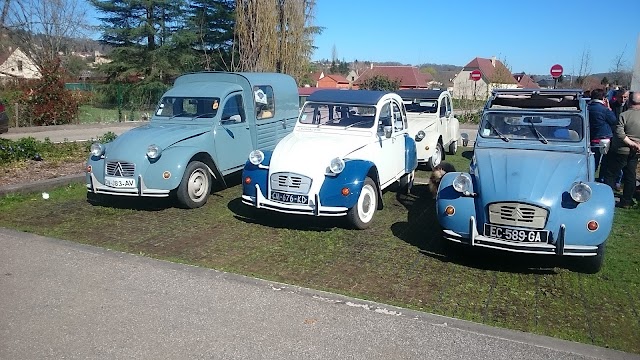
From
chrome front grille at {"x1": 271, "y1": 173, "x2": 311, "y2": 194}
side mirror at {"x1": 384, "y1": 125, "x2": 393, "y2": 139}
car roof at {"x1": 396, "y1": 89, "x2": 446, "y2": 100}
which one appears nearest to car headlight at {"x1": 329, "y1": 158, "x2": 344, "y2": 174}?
chrome front grille at {"x1": 271, "y1": 173, "x2": 311, "y2": 194}

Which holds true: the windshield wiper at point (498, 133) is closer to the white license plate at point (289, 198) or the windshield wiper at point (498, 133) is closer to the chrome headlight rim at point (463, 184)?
the chrome headlight rim at point (463, 184)

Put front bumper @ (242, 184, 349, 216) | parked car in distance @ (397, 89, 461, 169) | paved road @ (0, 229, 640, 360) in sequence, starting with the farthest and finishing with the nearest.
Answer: parked car in distance @ (397, 89, 461, 169), front bumper @ (242, 184, 349, 216), paved road @ (0, 229, 640, 360)

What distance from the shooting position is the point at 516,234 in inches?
207

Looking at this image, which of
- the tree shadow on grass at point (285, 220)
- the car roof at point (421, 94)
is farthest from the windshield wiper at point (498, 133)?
the car roof at point (421, 94)

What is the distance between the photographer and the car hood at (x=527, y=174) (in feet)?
17.6

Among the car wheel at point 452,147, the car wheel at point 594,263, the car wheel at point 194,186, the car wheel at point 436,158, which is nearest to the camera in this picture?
the car wheel at point 594,263

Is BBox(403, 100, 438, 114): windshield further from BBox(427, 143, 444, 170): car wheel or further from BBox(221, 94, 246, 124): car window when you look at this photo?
BBox(221, 94, 246, 124): car window

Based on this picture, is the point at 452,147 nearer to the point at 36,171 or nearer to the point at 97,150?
the point at 97,150

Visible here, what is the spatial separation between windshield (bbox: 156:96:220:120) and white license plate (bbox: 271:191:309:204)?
8.72 feet

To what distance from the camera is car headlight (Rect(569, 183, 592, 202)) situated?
205 inches

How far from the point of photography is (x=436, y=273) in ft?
17.9

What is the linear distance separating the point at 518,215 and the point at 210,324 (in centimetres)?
330

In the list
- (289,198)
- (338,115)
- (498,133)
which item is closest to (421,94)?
(338,115)

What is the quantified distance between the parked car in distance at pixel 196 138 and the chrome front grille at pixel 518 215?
4622mm
